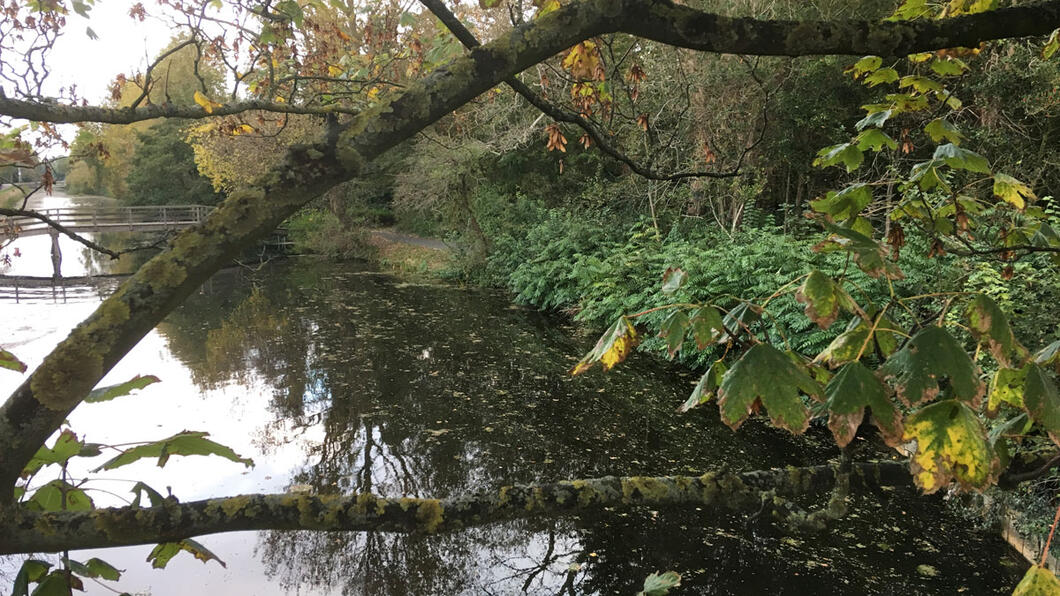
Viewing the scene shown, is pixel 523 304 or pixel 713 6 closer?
pixel 713 6

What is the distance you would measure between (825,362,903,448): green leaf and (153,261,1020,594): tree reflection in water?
3.33 feet

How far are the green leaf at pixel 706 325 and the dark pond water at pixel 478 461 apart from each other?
84.1 inches

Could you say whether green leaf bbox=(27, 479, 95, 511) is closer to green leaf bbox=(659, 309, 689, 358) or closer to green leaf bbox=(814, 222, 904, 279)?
green leaf bbox=(659, 309, 689, 358)

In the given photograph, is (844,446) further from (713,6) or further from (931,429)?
(713,6)

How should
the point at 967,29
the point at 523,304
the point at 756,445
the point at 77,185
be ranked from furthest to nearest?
the point at 77,185, the point at 523,304, the point at 756,445, the point at 967,29

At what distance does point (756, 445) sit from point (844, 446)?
229 inches

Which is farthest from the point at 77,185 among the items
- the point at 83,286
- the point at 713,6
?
the point at 713,6

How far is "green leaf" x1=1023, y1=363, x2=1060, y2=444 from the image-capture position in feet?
2.89

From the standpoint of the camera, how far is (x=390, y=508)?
1085 millimetres

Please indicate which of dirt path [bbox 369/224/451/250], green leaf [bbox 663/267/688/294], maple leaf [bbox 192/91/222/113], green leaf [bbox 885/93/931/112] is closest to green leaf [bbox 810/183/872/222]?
green leaf [bbox 663/267/688/294]

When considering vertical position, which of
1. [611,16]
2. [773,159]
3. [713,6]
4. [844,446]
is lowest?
[844,446]

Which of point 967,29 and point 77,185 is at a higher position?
point 77,185

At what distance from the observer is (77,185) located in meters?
45.6

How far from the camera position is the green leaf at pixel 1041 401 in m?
0.88
